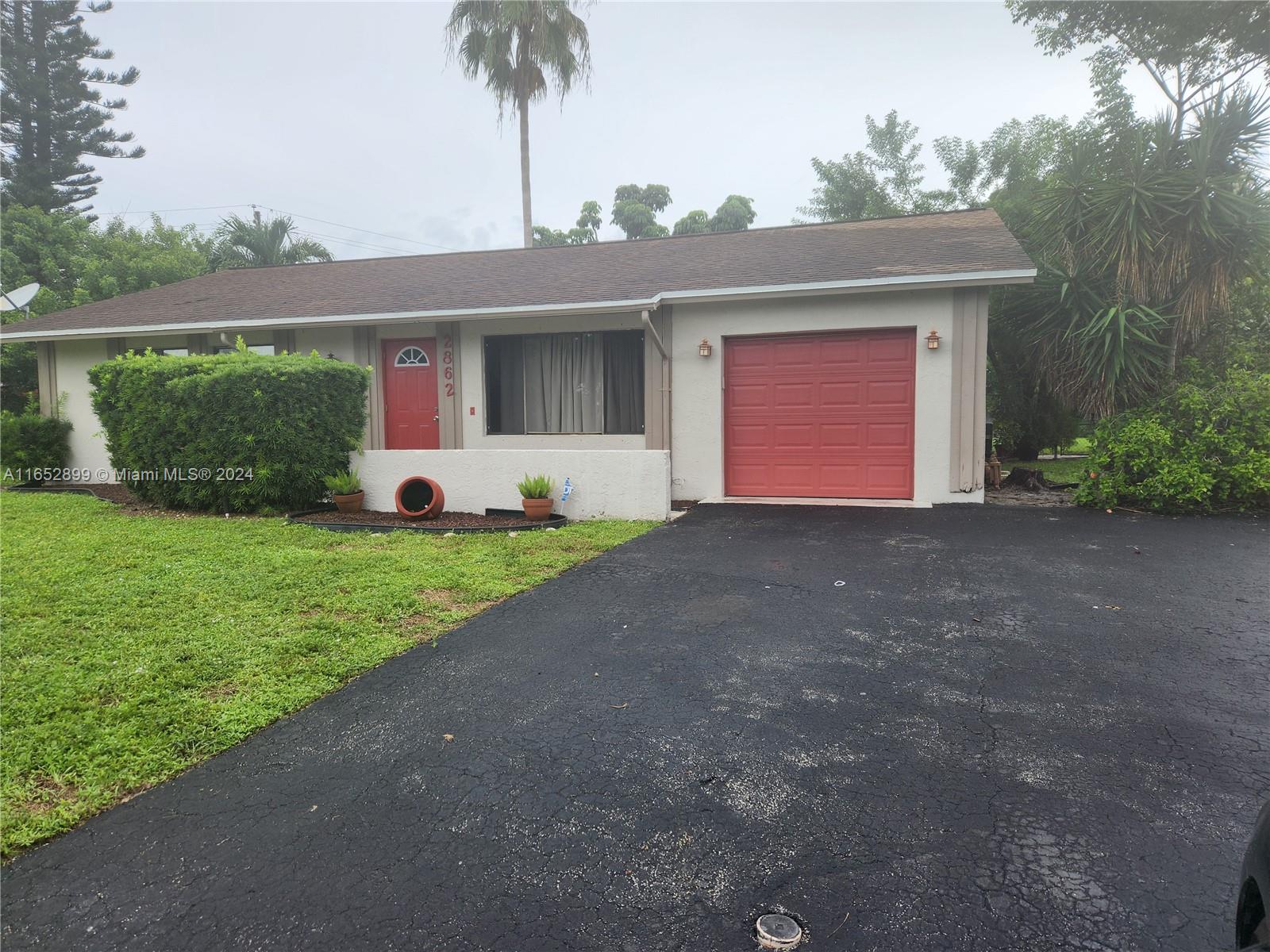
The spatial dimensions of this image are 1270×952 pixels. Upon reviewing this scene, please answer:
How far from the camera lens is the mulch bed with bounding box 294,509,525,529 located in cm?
768

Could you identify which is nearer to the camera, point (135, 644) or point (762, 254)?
point (135, 644)

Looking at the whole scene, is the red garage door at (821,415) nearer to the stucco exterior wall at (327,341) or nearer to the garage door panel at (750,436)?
the garage door panel at (750,436)

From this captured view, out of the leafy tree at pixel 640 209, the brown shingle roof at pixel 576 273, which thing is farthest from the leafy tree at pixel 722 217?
the brown shingle roof at pixel 576 273

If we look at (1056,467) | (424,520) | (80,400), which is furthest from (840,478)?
(80,400)

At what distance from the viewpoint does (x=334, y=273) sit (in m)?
13.8

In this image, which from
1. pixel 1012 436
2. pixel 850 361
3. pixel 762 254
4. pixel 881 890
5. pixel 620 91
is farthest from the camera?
pixel 620 91

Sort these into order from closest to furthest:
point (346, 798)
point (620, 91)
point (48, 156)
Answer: point (346, 798) → point (620, 91) → point (48, 156)

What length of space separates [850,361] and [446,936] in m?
8.17

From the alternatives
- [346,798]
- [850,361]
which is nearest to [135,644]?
→ [346,798]

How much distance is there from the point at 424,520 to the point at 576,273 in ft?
17.3

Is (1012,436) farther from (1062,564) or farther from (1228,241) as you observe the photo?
(1062,564)

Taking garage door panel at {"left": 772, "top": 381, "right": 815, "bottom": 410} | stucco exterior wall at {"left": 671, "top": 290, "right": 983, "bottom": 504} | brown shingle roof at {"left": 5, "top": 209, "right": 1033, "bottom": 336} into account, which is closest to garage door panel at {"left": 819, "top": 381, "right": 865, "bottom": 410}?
garage door panel at {"left": 772, "top": 381, "right": 815, "bottom": 410}

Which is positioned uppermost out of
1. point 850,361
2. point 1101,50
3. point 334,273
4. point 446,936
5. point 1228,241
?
point 1101,50

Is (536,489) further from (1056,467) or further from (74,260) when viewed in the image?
(74,260)
